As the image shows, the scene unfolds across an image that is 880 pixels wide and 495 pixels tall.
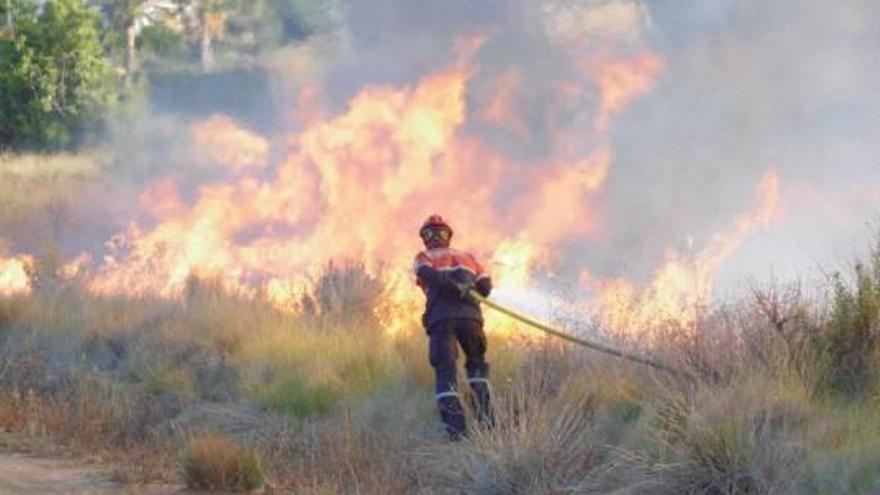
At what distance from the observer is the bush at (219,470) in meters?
10.2

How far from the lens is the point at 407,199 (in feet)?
63.3

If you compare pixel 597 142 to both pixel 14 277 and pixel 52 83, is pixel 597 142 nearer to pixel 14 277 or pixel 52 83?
pixel 14 277

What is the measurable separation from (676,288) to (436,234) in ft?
13.2

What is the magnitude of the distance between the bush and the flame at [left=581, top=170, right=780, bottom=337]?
3.71m

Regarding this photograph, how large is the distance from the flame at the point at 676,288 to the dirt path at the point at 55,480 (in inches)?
178

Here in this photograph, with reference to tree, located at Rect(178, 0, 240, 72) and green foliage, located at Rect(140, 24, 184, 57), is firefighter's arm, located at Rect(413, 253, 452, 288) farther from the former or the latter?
green foliage, located at Rect(140, 24, 184, 57)

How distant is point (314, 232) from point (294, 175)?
4.43 ft

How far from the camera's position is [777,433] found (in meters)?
9.12

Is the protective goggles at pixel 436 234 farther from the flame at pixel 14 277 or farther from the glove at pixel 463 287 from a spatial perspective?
the flame at pixel 14 277

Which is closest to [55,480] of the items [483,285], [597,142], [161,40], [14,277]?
[483,285]

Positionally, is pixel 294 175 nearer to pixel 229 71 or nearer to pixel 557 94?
pixel 557 94

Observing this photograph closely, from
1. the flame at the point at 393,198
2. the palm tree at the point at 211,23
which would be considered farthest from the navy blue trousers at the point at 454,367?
the palm tree at the point at 211,23

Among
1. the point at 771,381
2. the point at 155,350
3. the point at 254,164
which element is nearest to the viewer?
the point at 771,381

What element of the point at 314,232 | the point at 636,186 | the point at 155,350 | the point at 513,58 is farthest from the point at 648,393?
the point at 314,232
